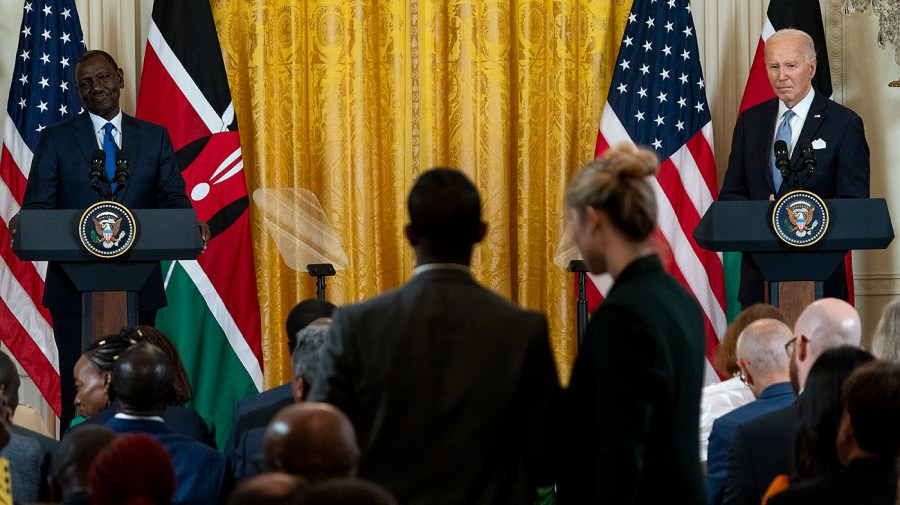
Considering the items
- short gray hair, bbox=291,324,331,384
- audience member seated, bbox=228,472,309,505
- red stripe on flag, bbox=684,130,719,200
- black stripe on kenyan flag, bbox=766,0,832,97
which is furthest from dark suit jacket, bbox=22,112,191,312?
audience member seated, bbox=228,472,309,505

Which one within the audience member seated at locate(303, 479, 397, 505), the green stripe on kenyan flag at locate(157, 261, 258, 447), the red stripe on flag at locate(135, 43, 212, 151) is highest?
the red stripe on flag at locate(135, 43, 212, 151)

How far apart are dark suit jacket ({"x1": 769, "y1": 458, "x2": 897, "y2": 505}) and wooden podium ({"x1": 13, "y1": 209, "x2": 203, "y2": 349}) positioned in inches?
127

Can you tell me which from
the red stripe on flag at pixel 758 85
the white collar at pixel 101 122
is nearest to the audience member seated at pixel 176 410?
the white collar at pixel 101 122

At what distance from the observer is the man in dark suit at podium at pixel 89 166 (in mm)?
5965

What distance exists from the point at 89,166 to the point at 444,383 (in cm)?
386

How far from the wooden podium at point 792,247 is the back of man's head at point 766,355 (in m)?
1.55

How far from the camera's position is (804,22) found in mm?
7605

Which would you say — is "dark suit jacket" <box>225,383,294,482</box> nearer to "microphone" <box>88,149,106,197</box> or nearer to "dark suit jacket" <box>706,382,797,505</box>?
"dark suit jacket" <box>706,382,797,505</box>

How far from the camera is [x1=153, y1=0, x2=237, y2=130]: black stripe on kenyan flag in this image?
7.62 m

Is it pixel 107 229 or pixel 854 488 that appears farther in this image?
pixel 107 229

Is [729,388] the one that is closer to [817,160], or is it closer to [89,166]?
[817,160]

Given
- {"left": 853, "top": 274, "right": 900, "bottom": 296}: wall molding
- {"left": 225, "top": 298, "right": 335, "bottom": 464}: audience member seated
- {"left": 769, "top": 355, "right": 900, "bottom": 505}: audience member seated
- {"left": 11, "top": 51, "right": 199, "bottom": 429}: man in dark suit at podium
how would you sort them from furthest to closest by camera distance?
{"left": 853, "top": 274, "right": 900, "bottom": 296}: wall molding, {"left": 11, "top": 51, "right": 199, "bottom": 429}: man in dark suit at podium, {"left": 225, "top": 298, "right": 335, "bottom": 464}: audience member seated, {"left": 769, "top": 355, "right": 900, "bottom": 505}: audience member seated

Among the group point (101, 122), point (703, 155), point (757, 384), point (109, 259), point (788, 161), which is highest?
point (101, 122)

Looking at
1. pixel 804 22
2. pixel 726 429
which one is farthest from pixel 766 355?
pixel 804 22
